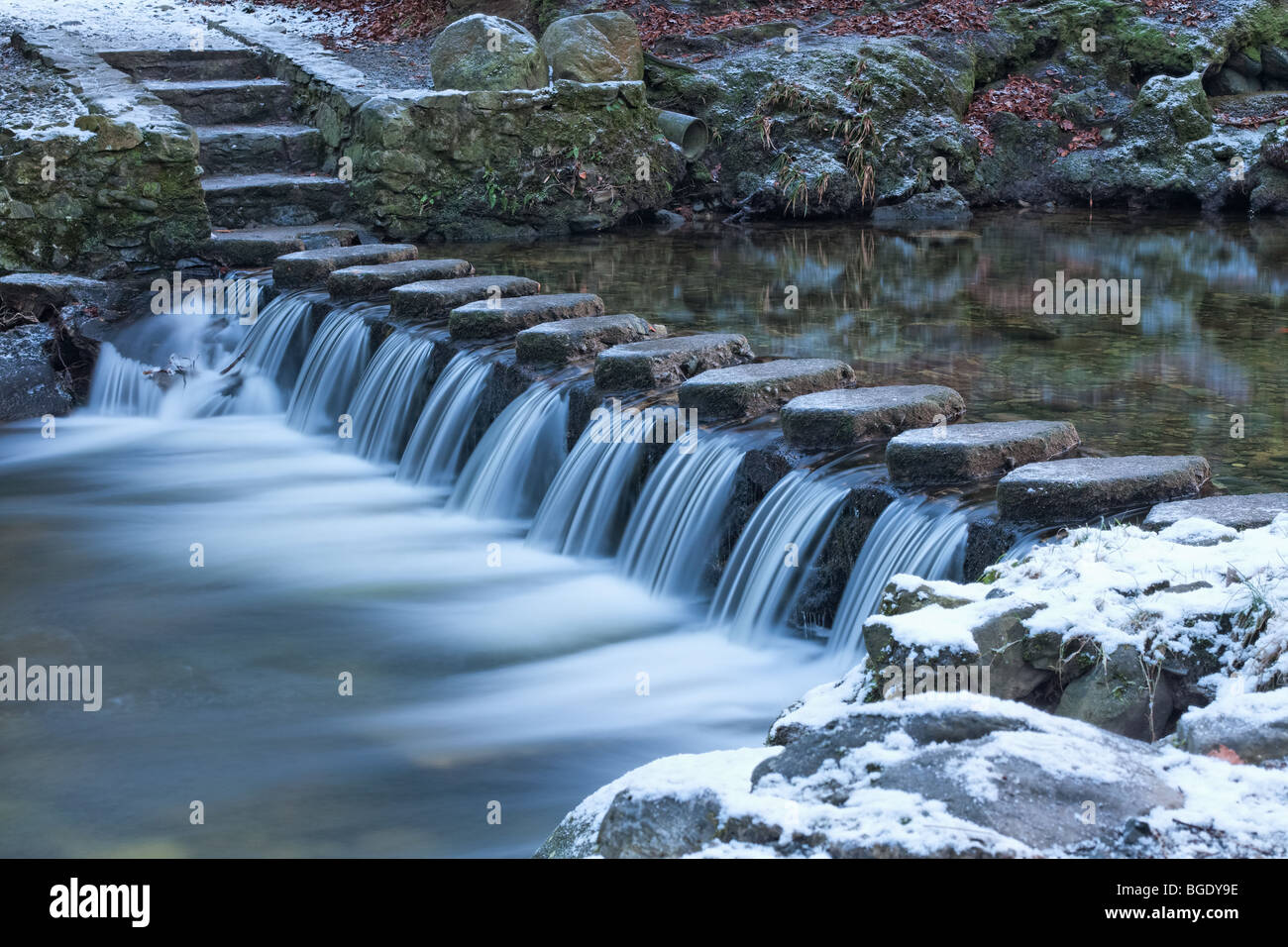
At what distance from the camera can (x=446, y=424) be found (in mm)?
6730

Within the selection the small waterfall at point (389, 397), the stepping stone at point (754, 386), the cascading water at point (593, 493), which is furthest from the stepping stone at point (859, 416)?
the small waterfall at point (389, 397)

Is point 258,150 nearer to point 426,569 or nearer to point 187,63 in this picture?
point 187,63

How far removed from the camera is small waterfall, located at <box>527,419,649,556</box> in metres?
5.54

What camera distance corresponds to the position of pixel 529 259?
9562 mm

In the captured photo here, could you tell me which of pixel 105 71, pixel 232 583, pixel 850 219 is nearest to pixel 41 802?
pixel 232 583

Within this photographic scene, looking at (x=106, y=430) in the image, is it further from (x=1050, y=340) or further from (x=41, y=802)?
(x=1050, y=340)

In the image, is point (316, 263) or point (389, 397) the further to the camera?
point (316, 263)

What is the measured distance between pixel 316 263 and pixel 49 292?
1.65 metres

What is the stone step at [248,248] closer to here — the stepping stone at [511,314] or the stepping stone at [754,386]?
the stepping stone at [511,314]

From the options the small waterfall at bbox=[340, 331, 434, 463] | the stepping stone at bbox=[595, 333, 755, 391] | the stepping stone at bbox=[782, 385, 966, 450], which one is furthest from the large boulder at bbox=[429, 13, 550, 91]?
the stepping stone at bbox=[782, 385, 966, 450]

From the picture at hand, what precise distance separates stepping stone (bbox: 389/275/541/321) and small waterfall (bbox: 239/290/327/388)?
87 cm

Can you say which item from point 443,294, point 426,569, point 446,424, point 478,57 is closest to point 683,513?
point 426,569

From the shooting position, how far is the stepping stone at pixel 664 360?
222 inches

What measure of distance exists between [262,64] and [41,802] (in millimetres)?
9242
